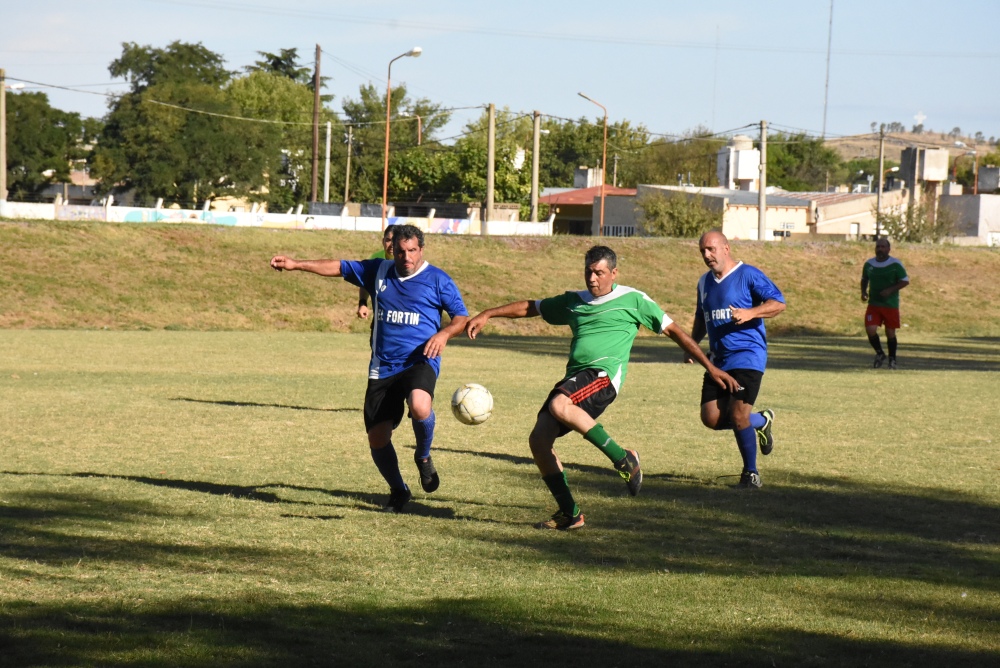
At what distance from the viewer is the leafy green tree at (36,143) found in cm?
8006

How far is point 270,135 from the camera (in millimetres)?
85375

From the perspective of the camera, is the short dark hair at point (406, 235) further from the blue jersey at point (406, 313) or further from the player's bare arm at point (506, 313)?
the player's bare arm at point (506, 313)

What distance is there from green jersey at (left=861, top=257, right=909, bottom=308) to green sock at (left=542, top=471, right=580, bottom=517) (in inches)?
541

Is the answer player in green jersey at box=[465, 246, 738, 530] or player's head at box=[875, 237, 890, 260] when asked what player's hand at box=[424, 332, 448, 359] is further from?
player's head at box=[875, 237, 890, 260]

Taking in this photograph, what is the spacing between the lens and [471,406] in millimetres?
8906

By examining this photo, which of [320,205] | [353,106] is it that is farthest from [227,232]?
[353,106]

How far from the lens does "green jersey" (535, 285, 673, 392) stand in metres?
7.85

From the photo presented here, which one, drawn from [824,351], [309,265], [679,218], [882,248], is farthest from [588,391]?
[679,218]

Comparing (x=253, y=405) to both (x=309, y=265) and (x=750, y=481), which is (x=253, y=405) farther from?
(x=750, y=481)

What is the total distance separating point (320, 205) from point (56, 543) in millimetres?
58668

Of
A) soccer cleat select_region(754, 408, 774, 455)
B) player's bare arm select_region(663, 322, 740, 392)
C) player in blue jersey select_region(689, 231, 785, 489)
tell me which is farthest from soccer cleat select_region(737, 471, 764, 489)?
player's bare arm select_region(663, 322, 740, 392)

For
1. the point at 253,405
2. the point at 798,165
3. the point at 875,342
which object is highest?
the point at 798,165

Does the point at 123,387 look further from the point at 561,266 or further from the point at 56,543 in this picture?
the point at 561,266

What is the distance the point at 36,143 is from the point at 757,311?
80.0 metres
